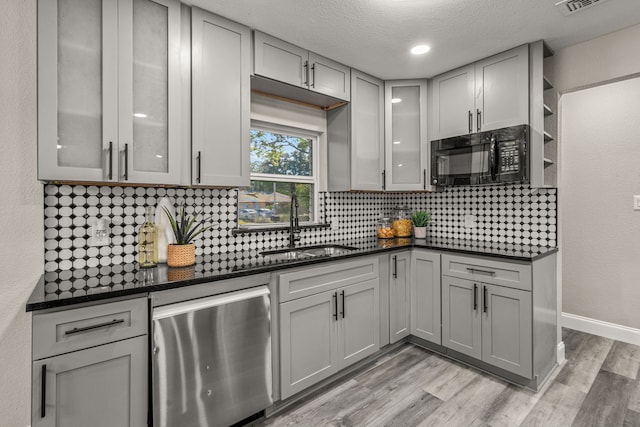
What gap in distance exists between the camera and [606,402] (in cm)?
202

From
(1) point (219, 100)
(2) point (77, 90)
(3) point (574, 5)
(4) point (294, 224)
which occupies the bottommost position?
(4) point (294, 224)

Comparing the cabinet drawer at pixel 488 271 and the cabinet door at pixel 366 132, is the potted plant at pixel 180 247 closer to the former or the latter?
the cabinet door at pixel 366 132

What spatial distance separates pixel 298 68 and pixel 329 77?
0.31 metres

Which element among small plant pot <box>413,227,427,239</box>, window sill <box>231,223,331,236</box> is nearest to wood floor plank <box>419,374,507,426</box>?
small plant pot <box>413,227,427,239</box>

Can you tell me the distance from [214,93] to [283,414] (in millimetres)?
1989

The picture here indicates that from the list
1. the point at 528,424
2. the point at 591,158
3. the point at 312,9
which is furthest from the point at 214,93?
the point at 591,158

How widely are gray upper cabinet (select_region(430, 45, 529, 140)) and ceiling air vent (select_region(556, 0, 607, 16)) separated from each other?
40 cm

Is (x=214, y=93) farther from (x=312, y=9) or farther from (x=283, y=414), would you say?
(x=283, y=414)

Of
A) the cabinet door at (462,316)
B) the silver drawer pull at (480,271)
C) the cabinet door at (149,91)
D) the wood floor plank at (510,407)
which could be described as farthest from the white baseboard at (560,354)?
the cabinet door at (149,91)

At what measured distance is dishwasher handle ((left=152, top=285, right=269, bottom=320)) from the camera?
1489 millimetres

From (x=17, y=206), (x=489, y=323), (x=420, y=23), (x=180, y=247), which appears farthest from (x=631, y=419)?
(x=17, y=206)

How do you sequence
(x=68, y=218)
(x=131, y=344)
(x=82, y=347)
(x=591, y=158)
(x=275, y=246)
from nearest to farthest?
1. (x=82, y=347)
2. (x=131, y=344)
3. (x=68, y=218)
4. (x=275, y=246)
5. (x=591, y=158)

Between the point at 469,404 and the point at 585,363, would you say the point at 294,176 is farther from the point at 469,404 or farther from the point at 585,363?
the point at 585,363

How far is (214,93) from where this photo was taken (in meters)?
1.96
